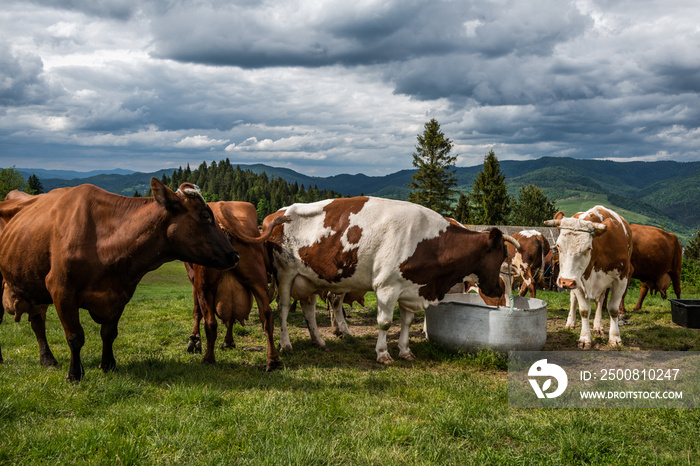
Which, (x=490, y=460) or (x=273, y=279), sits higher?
(x=273, y=279)

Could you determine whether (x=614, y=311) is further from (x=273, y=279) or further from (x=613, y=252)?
(x=273, y=279)

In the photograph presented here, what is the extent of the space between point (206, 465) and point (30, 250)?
13.7 feet

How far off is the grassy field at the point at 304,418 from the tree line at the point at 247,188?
102 meters

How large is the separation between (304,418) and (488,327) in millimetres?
3991

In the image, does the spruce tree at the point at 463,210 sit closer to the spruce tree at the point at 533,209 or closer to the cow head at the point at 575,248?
the spruce tree at the point at 533,209

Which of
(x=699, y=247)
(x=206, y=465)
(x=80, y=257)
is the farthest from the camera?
(x=699, y=247)

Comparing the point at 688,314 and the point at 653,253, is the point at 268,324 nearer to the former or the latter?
the point at 688,314

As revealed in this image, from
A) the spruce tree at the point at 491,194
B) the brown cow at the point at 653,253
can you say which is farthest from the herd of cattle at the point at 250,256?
the spruce tree at the point at 491,194

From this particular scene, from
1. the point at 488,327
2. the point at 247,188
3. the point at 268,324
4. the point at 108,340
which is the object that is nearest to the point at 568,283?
the point at 488,327

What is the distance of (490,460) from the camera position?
4.25 meters

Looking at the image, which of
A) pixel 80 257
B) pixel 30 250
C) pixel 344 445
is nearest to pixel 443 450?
pixel 344 445

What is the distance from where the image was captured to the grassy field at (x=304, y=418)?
4.24 meters

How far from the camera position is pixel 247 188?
15562 centimetres

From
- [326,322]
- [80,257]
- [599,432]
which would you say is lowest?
[326,322]
